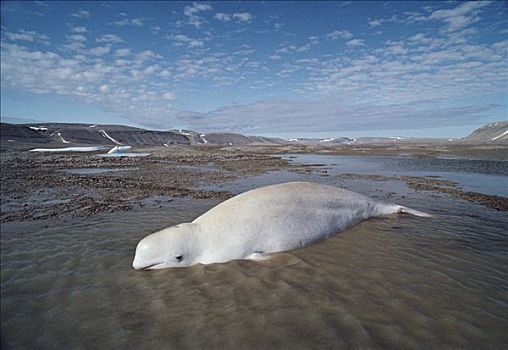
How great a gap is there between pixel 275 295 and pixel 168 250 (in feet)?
6.96

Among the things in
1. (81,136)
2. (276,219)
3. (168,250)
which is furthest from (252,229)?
(81,136)

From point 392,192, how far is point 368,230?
600 cm

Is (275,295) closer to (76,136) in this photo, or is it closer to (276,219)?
(276,219)

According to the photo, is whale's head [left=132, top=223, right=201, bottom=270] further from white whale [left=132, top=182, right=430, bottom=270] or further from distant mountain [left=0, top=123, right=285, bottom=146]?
distant mountain [left=0, top=123, right=285, bottom=146]

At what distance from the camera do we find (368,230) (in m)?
6.57

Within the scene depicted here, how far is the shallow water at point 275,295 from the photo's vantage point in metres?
3.21

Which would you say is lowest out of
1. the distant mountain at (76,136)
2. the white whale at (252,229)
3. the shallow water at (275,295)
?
the shallow water at (275,295)

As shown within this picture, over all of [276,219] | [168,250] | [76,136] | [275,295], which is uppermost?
[76,136]

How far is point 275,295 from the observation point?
405cm

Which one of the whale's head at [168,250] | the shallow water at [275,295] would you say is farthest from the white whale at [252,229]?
the shallow water at [275,295]

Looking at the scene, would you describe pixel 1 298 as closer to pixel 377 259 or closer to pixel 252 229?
pixel 252 229

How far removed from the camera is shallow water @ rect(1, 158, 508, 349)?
10.5ft

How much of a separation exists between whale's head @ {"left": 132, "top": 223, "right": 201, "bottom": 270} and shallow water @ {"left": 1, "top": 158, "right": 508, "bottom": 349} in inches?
7.4

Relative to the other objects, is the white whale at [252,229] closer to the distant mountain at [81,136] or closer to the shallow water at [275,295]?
the shallow water at [275,295]
